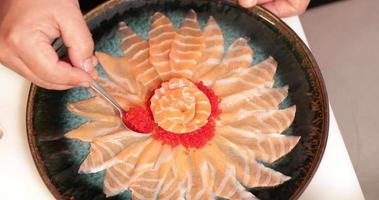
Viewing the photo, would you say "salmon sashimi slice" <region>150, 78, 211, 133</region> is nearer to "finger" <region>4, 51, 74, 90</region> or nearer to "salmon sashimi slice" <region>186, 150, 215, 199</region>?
"salmon sashimi slice" <region>186, 150, 215, 199</region>

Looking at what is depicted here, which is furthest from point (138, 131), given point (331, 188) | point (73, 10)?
point (331, 188)

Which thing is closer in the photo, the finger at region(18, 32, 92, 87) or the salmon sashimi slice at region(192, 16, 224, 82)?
the finger at region(18, 32, 92, 87)

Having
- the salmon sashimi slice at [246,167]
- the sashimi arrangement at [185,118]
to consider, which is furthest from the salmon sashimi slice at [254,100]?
the salmon sashimi slice at [246,167]

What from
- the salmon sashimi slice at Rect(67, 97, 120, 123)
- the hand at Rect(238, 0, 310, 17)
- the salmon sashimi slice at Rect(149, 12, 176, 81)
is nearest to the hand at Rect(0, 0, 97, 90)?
the salmon sashimi slice at Rect(67, 97, 120, 123)

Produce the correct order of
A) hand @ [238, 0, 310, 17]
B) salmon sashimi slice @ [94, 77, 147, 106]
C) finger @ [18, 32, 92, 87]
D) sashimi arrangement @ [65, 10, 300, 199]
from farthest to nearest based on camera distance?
hand @ [238, 0, 310, 17] < salmon sashimi slice @ [94, 77, 147, 106] < sashimi arrangement @ [65, 10, 300, 199] < finger @ [18, 32, 92, 87]

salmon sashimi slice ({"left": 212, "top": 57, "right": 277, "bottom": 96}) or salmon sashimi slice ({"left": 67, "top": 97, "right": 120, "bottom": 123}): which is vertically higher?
salmon sashimi slice ({"left": 212, "top": 57, "right": 277, "bottom": 96})

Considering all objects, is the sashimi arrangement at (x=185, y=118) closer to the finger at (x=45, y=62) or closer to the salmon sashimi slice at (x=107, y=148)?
the salmon sashimi slice at (x=107, y=148)
